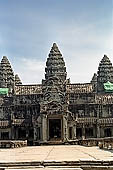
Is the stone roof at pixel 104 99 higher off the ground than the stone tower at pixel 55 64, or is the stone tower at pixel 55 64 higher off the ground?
the stone tower at pixel 55 64

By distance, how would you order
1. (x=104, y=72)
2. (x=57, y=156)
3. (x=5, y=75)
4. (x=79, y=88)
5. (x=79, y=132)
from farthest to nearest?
1. (x=104, y=72)
2. (x=5, y=75)
3. (x=79, y=88)
4. (x=79, y=132)
5. (x=57, y=156)

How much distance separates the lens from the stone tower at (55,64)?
204ft

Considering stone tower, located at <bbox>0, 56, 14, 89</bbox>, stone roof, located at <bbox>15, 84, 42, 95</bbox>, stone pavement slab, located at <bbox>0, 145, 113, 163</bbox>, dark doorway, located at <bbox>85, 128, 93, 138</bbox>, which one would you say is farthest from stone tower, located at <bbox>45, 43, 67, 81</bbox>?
stone pavement slab, located at <bbox>0, 145, 113, 163</bbox>

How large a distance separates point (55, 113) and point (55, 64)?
2346 cm

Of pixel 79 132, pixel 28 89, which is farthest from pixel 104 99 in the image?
pixel 28 89

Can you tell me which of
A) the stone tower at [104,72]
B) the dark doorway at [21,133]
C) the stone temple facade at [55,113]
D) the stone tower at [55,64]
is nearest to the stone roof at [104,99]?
the stone temple facade at [55,113]

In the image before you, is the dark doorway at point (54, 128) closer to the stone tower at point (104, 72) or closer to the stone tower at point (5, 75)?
the stone tower at point (5, 75)

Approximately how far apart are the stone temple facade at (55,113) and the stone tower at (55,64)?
13.9 metres

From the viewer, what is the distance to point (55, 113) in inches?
1618

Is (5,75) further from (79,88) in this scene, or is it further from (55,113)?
(55,113)

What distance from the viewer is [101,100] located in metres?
46.5

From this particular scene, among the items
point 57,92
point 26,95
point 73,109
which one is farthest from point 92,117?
point 26,95

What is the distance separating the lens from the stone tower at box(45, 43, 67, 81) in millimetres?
62031

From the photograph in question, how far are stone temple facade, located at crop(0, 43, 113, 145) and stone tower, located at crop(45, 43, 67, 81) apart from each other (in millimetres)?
13903
